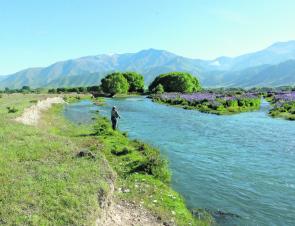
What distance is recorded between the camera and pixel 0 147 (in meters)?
22.7

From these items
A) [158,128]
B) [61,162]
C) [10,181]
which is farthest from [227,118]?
[10,181]

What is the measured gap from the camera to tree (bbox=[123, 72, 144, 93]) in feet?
584

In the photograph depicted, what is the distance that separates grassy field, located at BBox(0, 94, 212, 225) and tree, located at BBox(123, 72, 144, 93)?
14873cm

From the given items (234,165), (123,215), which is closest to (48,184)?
(123,215)

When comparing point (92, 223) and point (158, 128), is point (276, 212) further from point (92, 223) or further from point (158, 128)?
point (158, 128)

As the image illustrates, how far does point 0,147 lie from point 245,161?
2071 centimetres

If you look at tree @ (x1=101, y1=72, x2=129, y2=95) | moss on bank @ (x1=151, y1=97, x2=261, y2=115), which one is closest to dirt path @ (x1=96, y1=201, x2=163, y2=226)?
moss on bank @ (x1=151, y1=97, x2=261, y2=115)

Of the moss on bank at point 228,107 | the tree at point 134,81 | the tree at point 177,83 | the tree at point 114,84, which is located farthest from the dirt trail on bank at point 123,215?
the tree at point 134,81

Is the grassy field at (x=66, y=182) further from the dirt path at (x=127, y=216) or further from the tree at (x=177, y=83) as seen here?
the tree at (x=177, y=83)

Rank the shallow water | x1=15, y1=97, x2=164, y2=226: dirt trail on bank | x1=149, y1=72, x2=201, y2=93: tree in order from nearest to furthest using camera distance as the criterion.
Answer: x1=15, y1=97, x2=164, y2=226: dirt trail on bank → the shallow water → x1=149, y1=72, x2=201, y2=93: tree

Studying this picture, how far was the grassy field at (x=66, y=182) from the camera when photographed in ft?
47.3

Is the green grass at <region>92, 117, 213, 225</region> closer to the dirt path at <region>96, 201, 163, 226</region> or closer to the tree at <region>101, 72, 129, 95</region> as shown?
the dirt path at <region>96, 201, 163, 226</region>

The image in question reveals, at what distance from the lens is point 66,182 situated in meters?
16.8

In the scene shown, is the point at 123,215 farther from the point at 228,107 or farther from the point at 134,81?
the point at 134,81
